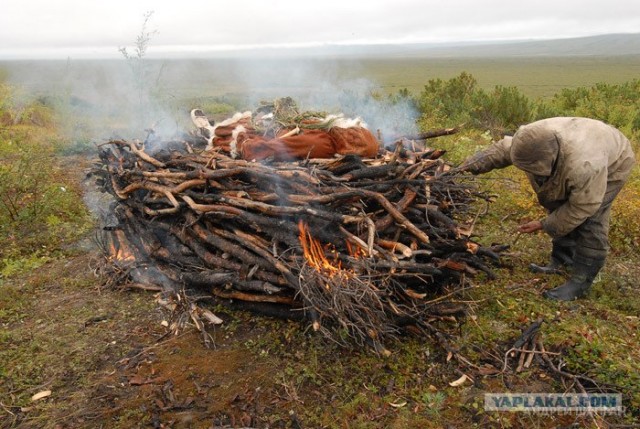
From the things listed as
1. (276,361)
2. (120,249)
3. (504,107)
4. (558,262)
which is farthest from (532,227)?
(504,107)

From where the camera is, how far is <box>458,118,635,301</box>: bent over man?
4227 mm

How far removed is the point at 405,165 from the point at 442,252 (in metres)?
0.89

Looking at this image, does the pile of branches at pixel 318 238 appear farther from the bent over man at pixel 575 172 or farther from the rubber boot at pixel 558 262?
the rubber boot at pixel 558 262

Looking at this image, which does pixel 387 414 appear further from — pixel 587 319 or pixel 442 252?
pixel 587 319

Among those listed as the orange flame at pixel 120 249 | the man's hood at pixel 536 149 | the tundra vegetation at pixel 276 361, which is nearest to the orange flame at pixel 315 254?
the tundra vegetation at pixel 276 361

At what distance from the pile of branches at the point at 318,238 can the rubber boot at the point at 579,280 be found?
749mm

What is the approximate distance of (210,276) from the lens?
14.3 feet

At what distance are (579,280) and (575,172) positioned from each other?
1.22m

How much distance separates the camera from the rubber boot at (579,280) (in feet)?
15.3

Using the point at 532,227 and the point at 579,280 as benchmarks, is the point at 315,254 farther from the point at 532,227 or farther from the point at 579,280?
the point at 579,280

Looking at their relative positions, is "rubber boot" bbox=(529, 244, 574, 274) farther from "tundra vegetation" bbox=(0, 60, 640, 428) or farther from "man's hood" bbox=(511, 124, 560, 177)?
"man's hood" bbox=(511, 124, 560, 177)

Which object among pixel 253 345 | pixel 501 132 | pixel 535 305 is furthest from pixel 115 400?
pixel 501 132

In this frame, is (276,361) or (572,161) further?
(572,161)

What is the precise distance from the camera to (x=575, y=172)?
4.21 metres
